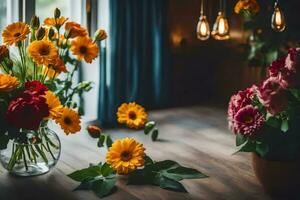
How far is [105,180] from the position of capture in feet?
9.37

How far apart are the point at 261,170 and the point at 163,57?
7.44ft

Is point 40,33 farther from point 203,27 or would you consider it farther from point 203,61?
point 203,61

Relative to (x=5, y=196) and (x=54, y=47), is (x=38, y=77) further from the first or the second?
(x=5, y=196)

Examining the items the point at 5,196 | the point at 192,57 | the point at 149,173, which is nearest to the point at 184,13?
the point at 192,57

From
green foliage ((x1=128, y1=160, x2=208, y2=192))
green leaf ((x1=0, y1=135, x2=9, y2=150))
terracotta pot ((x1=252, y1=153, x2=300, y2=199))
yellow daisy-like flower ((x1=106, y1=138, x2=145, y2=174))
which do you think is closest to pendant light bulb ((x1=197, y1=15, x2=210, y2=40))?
green foliage ((x1=128, y1=160, x2=208, y2=192))

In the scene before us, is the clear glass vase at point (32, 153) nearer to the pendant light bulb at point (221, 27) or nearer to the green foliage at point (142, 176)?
the green foliage at point (142, 176)

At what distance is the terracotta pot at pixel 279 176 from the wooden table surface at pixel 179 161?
0.36 ft

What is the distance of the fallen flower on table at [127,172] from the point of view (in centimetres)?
282

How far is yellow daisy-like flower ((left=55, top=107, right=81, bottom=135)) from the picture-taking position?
8.80 ft

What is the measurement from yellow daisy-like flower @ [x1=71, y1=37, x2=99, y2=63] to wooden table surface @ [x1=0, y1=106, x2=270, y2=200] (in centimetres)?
67

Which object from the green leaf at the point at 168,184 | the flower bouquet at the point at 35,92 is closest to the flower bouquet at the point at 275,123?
the green leaf at the point at 168,184

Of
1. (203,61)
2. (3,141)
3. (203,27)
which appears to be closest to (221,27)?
(203,27)

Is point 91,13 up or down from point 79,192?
up

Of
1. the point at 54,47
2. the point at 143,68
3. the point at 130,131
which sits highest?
the point at 54,47
